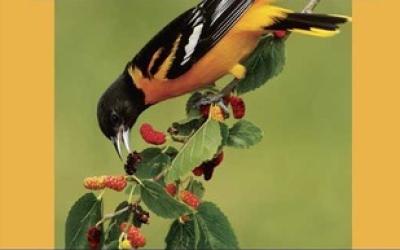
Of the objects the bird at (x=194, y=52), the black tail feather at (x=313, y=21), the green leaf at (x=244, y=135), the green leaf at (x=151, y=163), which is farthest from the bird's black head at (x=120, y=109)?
the black tail feather at (x=313, y=21)

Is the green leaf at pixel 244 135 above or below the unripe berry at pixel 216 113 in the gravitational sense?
below

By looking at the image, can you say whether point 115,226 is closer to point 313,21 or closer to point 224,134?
point 224,134

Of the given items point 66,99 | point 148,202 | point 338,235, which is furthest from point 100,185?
point 338,235

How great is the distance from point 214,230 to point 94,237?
0.61 ft

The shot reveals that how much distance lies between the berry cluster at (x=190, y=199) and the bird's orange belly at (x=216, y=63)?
0.21 metres

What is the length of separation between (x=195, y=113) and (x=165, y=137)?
9 centimetres

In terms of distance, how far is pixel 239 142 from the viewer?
1.51 meters

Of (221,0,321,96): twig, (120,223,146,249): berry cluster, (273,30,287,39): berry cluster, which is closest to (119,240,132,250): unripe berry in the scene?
(120,223,146,249): berry cluster

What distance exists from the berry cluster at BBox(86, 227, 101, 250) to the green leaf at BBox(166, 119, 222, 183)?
14 centimetres

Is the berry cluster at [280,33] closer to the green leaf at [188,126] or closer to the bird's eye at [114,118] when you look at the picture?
the green leaf at [188,126]

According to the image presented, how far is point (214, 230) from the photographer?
4.92 feet

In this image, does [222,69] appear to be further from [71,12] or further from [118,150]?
[71,12]

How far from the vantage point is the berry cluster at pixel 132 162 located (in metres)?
1.55

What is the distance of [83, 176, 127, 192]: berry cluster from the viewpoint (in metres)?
1.46
